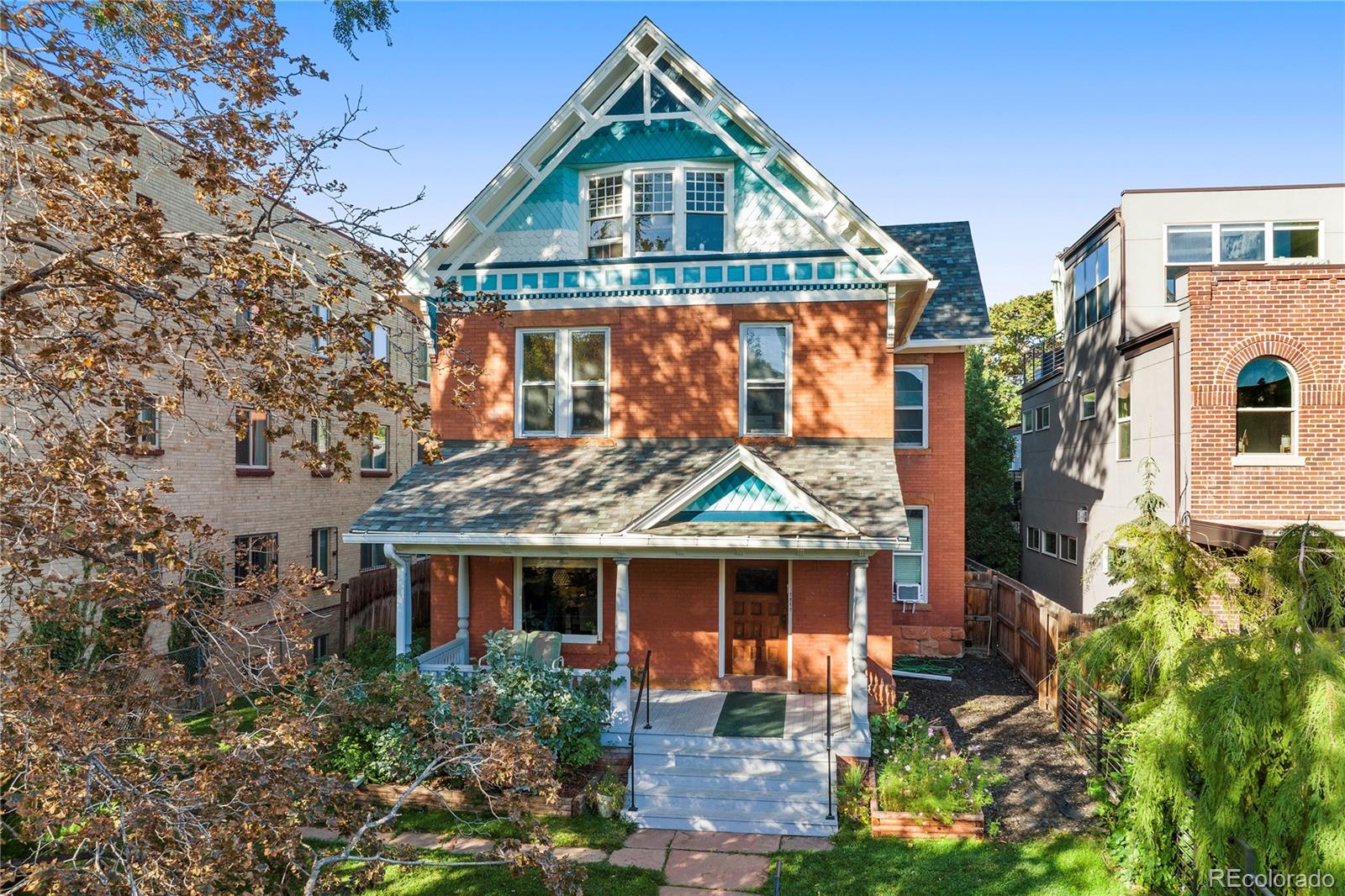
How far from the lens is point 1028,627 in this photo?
16562 millimetres

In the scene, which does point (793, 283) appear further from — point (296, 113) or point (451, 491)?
point (296, 113)

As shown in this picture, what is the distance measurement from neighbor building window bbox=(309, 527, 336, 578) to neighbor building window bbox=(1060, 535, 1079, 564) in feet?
65.3

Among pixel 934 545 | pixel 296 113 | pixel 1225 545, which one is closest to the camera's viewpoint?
pixel 296 113

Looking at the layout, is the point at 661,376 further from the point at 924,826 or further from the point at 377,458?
the point at 377,458

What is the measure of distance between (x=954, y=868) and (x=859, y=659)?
315 cm

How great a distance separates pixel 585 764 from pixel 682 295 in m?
7.89

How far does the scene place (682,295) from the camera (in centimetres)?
1466

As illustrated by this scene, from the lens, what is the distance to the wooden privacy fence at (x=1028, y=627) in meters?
14.3

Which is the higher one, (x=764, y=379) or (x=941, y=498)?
(x=764, y=379)

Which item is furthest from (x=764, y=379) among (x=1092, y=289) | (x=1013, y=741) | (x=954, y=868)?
(x=1092, y=289)

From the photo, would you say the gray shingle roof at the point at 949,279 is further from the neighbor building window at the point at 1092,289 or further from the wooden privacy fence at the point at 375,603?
the wooden privacy fence at the point at 375,603

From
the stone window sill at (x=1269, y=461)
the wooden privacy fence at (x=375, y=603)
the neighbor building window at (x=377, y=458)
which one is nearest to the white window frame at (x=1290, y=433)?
the stone window sill at (x=1269, y=461)

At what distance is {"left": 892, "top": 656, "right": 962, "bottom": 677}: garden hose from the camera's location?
17.2 m

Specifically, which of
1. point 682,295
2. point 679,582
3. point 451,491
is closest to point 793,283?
point 682,295
